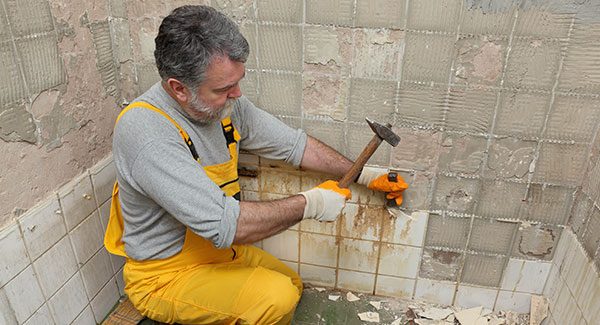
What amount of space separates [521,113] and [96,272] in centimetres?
209

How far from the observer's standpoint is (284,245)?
7.38ft

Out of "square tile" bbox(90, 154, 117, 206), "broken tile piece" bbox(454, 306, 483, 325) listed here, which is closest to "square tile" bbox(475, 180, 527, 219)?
"broken tile piece" bbox(454, 306, 483, 325)

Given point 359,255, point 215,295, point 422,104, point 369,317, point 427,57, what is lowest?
point 369,317

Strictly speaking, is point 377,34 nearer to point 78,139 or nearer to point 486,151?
point 486,151

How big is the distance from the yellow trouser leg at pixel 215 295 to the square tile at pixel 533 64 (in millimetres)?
1283

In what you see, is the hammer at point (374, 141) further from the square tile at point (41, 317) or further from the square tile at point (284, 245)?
the square tile at point (41, 317)

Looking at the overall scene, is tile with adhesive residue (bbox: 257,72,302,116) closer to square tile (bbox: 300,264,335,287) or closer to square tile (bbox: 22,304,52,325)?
square tile (bbox: 300,264,335,287)

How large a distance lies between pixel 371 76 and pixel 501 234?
101cm

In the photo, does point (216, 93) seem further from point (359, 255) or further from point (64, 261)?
point (359, 255)

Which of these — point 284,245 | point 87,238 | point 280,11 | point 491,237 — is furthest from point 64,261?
point 491,237

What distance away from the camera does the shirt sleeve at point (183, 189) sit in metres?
1.37

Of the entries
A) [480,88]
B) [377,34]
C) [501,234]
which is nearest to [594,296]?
[501,234]

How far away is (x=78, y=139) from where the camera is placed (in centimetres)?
175

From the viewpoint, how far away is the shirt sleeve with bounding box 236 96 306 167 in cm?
178
